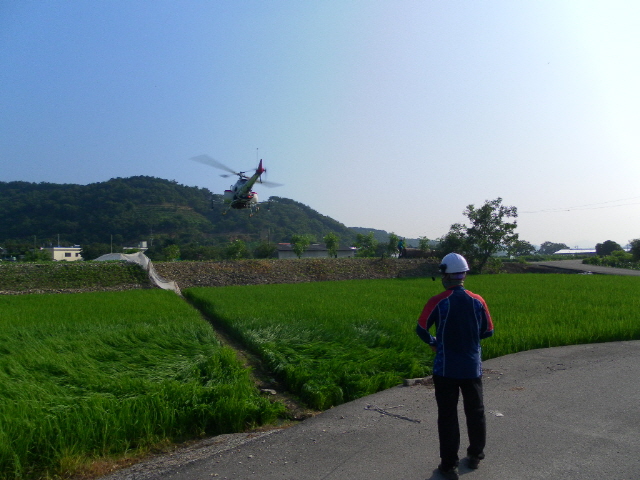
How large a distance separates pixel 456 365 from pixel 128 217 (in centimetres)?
8149

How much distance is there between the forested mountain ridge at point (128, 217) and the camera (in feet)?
240

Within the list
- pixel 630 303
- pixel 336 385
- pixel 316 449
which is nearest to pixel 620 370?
pixel 336 385

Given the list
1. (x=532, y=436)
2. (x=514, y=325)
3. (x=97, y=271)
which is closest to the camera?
(x=532, y=436)

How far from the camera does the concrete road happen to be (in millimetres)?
3473

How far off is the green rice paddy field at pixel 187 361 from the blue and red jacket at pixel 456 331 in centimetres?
233

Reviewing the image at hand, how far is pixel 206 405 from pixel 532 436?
3.21 meters

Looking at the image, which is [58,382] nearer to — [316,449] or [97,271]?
[316,449]

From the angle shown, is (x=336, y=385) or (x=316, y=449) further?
(x=336, y=385)

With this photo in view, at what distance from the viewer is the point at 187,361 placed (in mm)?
6652

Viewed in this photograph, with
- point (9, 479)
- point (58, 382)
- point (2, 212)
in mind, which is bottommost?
point (9, 479)

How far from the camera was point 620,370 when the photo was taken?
615 cm

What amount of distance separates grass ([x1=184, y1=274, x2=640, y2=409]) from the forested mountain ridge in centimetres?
5183

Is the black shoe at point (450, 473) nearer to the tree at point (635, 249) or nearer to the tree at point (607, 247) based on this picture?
the tree at point (635, 249)

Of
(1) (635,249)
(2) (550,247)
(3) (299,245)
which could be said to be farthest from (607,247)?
(2) (550,247)
